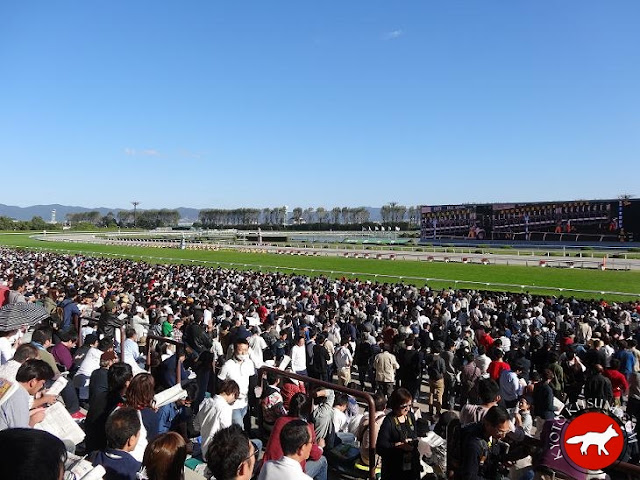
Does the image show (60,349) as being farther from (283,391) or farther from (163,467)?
(163,467)

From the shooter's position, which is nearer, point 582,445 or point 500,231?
point 582,445

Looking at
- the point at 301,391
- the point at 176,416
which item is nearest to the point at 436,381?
the point at 301,391

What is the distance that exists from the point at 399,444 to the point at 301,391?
2.32 m

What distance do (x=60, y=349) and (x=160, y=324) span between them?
14.7 ft

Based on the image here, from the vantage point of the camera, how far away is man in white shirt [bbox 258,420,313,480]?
3.11 meters

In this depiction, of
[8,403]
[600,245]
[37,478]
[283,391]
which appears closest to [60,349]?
[283,391]

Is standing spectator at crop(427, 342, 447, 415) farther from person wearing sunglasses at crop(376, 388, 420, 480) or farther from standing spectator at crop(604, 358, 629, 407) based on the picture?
person wearing sunglasses at crop(376, 388, 420, 480)

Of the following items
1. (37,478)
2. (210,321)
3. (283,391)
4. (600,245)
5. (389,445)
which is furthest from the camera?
(600,245)

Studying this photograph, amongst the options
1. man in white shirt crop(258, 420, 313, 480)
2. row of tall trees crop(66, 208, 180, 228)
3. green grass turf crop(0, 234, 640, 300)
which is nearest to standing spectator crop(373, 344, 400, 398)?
man in white shirt crop(258, 420, 313, 480)

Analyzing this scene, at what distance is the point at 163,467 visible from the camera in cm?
285

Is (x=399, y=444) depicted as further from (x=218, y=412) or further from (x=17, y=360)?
(x=17, y=360)

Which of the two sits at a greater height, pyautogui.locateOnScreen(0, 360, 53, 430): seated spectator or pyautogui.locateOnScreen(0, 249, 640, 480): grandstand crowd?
→ pyautogui.locateOnScreen(0, 360, 53, 430): seated spectator

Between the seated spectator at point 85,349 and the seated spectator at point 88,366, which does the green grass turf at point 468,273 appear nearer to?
the seated spectator at point 85,349

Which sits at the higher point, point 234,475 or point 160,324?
point 234,475
